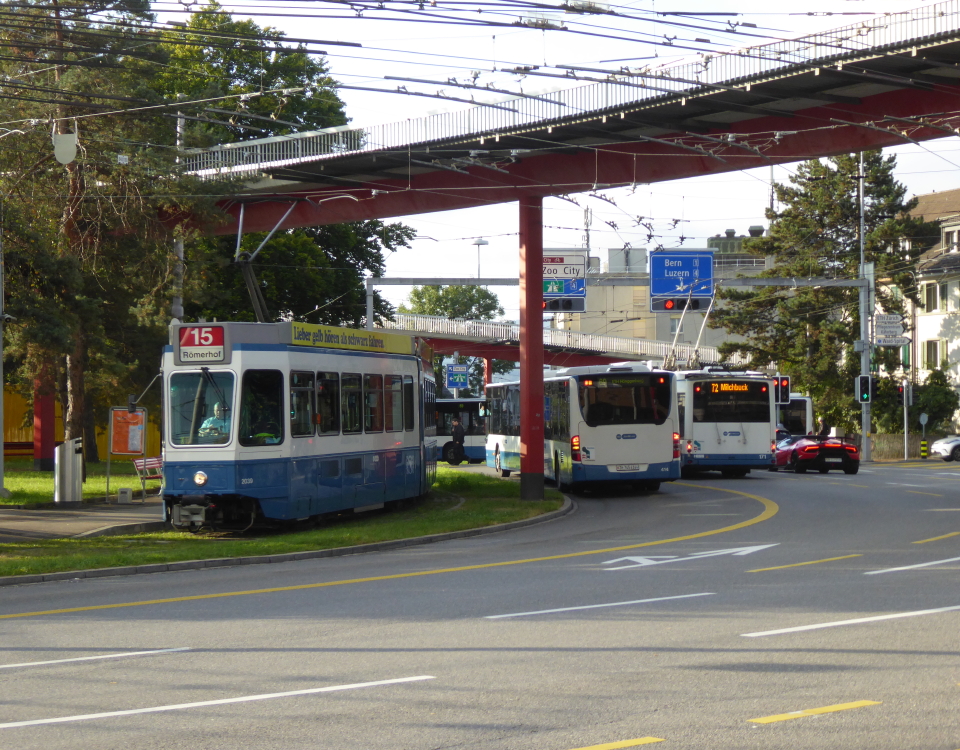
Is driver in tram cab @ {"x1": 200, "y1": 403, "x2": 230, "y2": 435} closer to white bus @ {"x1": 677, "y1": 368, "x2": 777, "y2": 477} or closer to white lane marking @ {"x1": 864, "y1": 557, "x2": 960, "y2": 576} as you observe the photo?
white lane marking @ {"x1": 864, "y1": 557, "x2": 960, "y2": 576}

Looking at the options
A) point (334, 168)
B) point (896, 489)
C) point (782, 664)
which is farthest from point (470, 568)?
point (896, 489)

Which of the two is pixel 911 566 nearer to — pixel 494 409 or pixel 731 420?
pixel 731 420

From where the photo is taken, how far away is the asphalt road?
6.62m

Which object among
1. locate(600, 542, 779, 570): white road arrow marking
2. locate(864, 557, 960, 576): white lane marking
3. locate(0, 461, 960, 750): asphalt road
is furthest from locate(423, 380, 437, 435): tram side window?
locate(864, 557, 960, 576): white lane marking

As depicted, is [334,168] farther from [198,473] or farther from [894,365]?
[894,365]

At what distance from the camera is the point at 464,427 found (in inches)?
2047

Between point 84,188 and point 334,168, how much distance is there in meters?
8.69

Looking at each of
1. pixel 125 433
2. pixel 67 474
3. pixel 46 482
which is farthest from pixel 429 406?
pixel 46 482

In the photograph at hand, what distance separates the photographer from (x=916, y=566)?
548 inches

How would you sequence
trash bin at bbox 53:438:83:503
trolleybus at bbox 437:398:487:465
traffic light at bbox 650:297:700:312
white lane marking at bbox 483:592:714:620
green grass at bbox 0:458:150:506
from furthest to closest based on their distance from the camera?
trolleybus at bbox 437:398:487:465, traffic light at bbox 650:297:700:312, green grass at bbox 0:458:150:506, trash bin at bbox 53:438:83:503, white lane marking at bbox 483:592:714:620

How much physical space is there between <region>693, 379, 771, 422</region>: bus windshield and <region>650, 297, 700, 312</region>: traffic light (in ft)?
8.00

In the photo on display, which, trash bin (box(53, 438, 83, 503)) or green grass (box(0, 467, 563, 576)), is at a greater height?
trash bin (box(53, 438, 83, 503))

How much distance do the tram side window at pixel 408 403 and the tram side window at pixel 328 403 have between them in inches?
125

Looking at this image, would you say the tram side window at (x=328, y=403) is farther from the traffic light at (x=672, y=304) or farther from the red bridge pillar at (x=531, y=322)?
the traffic light at (x=672, y=304)
